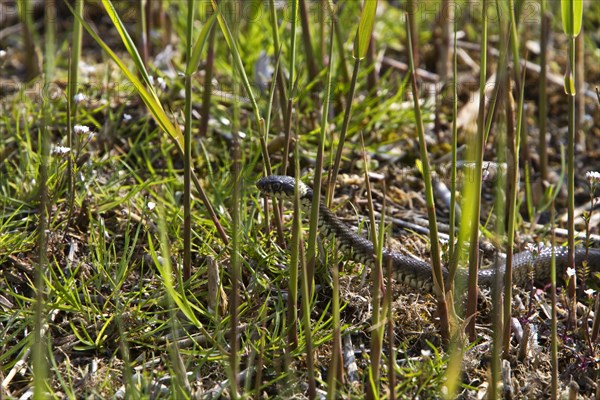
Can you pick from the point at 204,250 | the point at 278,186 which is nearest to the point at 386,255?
the point at 278,186

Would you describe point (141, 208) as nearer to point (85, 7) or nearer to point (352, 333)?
point (352, 333)

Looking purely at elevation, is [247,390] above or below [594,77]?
below

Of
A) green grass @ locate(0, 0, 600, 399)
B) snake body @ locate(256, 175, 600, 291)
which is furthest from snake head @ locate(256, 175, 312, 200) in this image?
green grass @ locate(0, 0, 600, 399)

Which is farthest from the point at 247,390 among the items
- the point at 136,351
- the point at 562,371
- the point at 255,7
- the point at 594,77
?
the point at 594,77

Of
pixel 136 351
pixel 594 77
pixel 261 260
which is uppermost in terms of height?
pixel 594 77

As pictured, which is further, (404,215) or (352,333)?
(404,215)

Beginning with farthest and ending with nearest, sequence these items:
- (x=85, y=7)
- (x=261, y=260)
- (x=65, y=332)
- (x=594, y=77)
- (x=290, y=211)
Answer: (x=85, y=7), (x=594, y=77), (x=290, y=211), (x=261, y=260), (x=65, y=332)

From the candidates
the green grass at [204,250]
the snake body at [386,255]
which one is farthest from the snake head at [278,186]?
the green grass at [204,250]

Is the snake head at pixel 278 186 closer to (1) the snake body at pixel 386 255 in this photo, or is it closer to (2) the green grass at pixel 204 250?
(1) the snake body at pixel 386 255

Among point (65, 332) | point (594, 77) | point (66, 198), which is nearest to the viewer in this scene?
point (65, 332)
